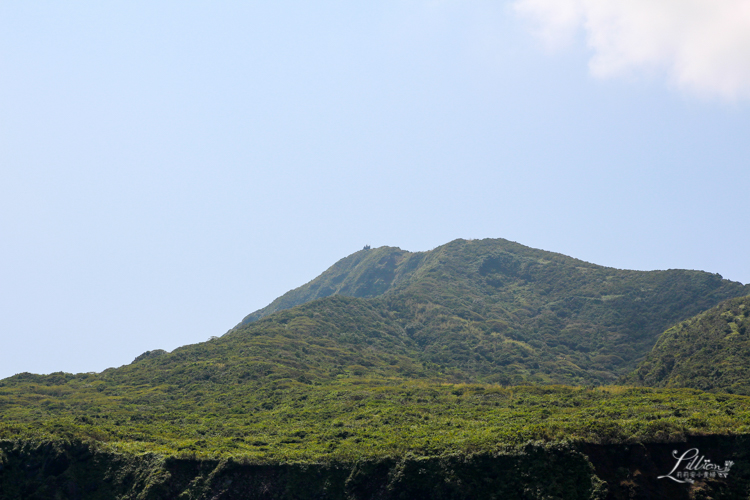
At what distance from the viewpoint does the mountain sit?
119m

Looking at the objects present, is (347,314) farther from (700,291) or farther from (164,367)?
(700,291)

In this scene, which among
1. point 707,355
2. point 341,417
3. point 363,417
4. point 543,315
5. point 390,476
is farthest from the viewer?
point 543,315

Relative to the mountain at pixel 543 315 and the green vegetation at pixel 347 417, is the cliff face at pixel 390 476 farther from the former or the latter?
the mountain at pixel 543 315

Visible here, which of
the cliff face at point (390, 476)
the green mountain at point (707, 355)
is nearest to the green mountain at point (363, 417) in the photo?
the cliff face at point (390, 476)

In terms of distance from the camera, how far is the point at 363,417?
189ft

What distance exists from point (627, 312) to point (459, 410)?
97.9 meters

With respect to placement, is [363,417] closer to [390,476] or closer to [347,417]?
[347,417]

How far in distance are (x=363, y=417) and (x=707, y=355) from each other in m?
55.5

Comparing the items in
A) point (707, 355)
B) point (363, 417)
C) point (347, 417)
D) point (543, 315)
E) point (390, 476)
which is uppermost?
point (543, 315)

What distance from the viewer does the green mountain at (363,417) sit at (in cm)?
3809

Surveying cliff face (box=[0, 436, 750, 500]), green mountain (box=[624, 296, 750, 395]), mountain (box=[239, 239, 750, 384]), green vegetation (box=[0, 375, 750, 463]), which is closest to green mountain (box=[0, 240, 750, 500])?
cliff face (box=[0, 436, 750, 500])

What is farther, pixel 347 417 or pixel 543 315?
pixel 543 315

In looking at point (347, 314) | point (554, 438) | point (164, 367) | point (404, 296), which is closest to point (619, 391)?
point (554, 438)

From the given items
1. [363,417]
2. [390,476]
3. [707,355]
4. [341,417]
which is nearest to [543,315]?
[707,355]
